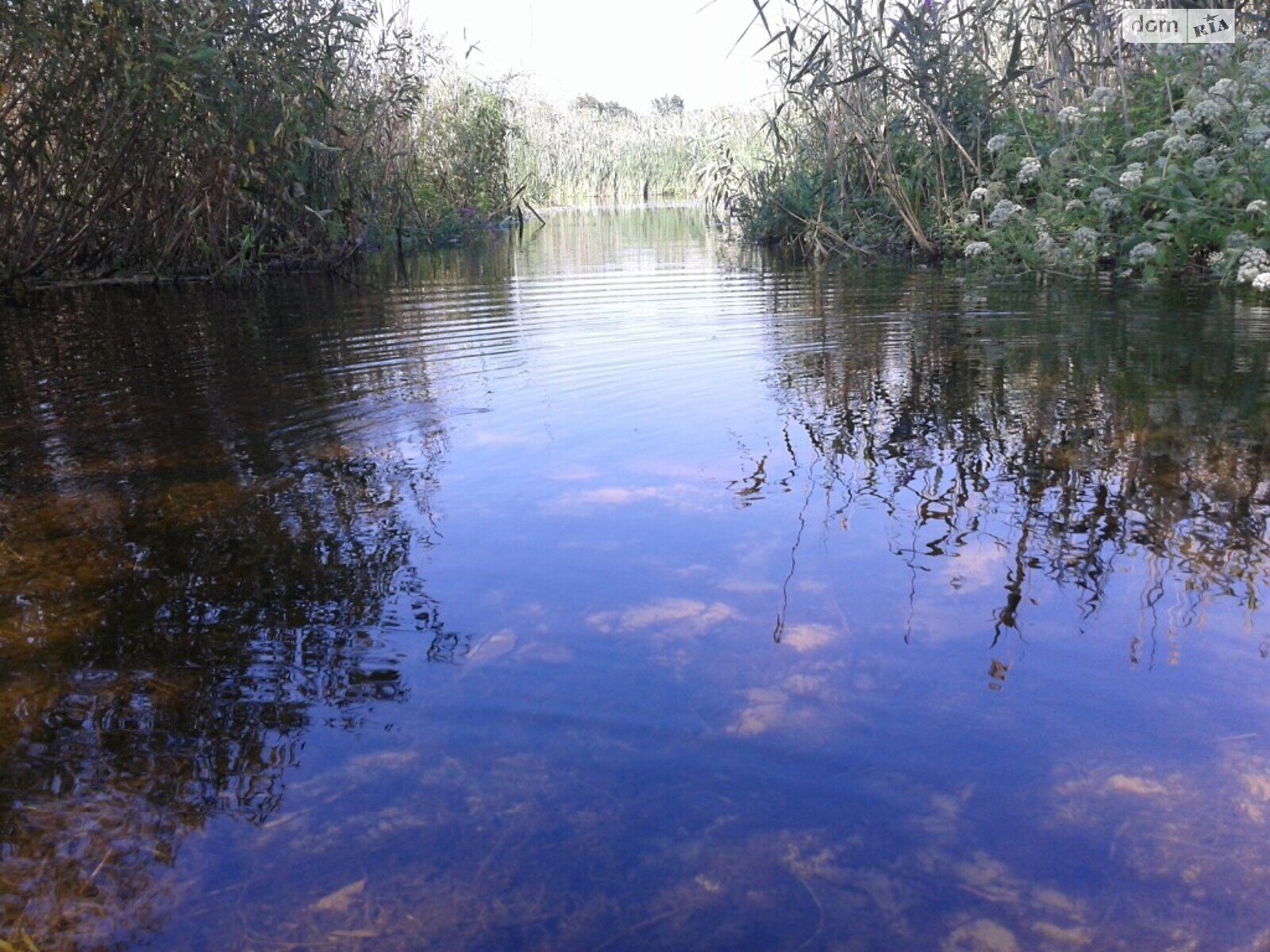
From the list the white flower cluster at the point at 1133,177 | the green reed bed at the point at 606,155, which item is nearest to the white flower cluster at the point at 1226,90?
the white flower cluster at the point at 1133,177

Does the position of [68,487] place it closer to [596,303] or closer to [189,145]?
[596,303]

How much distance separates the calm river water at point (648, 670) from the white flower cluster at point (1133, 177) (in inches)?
77.2

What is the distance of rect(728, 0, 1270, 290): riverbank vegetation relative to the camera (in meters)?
6.30

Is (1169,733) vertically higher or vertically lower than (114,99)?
lower

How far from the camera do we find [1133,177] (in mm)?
6109

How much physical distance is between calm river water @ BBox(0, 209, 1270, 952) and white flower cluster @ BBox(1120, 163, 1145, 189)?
77.2 inches

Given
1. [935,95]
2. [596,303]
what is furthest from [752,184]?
[596,303]

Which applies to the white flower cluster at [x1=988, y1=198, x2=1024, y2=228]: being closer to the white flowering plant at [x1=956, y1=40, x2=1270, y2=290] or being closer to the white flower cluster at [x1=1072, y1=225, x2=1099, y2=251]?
the white flowering plant at [x1=956, y1=40, x2=1270, y2=290]

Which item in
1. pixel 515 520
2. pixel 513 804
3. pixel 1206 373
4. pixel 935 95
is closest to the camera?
pixel 513 804

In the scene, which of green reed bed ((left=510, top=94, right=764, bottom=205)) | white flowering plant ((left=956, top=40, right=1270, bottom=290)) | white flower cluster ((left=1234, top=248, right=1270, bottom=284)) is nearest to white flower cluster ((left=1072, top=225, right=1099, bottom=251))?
white flowering plant ((left=956, top=40, right=1270, bottom=290))

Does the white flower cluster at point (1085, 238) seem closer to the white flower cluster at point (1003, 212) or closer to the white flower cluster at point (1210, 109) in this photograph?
the white flower cluster at point (1003, 212)

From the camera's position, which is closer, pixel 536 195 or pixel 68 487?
pixel 68 487

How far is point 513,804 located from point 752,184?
43.7ft

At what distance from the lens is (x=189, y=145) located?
956cm
